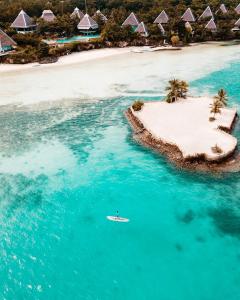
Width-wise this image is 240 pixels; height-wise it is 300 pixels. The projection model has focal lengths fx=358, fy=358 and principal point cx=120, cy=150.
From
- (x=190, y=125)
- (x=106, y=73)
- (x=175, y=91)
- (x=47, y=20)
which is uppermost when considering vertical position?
(x=47, y=20)

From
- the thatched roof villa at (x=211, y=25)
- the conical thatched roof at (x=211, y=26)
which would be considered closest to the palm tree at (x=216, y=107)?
the thatched roof villa at (x=211, y=25)

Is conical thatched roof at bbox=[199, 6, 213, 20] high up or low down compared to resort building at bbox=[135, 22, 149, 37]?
up

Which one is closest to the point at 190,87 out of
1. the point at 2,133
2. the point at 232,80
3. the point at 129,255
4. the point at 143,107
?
the point at 232,80

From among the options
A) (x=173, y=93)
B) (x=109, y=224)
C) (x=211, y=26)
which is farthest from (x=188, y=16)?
(x=109, y=224)

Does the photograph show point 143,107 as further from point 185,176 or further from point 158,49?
point 158,49

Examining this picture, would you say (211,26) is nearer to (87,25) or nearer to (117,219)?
(87,25)

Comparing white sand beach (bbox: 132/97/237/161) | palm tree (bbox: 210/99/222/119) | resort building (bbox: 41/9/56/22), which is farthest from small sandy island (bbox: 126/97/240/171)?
resort building (bbox: 41/9/56/22)

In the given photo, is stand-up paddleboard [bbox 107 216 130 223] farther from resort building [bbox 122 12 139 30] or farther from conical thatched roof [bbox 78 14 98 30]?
resort building [bbox 122 12 139 30]

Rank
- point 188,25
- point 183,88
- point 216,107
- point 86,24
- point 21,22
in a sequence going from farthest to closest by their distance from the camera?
A: 1. point 86,24
2. point 188,25
3. point 21,22
4. point 183,88
5. point 216,107
